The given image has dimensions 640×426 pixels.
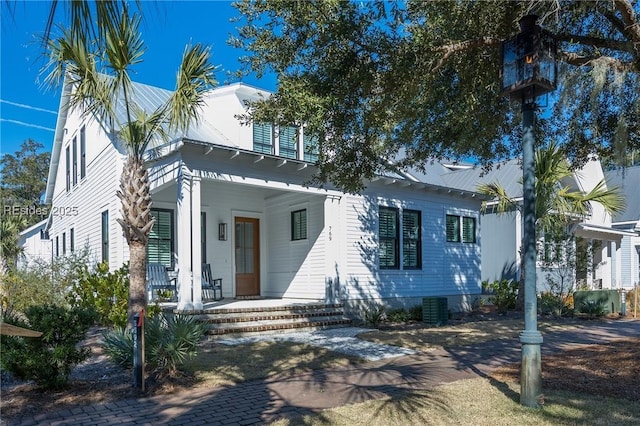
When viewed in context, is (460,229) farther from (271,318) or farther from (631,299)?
(271,318)

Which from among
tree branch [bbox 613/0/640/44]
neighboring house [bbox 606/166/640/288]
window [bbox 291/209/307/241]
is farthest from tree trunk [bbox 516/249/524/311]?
neighboring house [bbox 606/166/640/288]

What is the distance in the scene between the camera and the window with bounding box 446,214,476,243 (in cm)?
1662

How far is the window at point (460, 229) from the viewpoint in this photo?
54.5 feet

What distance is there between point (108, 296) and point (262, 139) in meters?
5.70

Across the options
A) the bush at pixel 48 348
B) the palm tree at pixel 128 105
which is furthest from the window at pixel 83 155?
the bush at pixel 48 348

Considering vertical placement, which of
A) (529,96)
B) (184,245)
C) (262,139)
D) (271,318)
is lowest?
(271,318)

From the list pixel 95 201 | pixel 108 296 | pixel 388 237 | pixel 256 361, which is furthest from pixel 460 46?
pixel 95 201

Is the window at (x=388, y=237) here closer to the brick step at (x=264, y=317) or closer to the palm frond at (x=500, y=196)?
the brick step at (x=264, y=317)

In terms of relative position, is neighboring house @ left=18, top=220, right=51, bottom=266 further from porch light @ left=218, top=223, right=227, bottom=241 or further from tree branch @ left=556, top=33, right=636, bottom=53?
tree branch @ left=556, top=33, right=636, bottom=53

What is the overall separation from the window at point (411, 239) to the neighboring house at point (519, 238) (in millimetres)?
2689

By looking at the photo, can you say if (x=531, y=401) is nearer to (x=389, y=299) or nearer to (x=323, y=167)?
(x=323, y=167)

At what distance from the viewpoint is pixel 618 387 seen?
6191mm

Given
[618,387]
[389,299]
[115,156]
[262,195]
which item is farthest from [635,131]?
[115,156]

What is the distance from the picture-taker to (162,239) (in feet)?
43.9
